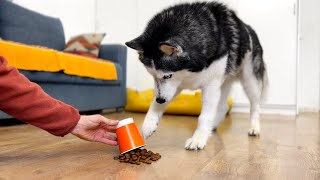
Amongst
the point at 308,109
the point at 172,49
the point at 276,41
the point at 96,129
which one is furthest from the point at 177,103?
the point at 308,109

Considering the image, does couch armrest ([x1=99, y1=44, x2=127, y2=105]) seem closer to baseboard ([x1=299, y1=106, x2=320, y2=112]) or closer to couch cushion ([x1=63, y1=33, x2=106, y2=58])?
couch cushion ([x1=63, y1=33, x2=106, y2=58])

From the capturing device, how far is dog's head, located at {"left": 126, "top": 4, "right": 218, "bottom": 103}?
161 cm

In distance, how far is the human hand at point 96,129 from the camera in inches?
52.7

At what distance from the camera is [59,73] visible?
9.36 feet

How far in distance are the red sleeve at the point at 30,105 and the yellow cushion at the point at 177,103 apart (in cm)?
271

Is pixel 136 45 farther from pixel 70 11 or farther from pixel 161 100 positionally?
pixel 70 11

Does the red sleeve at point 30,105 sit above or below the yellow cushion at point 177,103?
above

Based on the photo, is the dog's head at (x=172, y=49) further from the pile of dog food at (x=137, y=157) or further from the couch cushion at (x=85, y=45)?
the couch cushion at (x=85, y=45)

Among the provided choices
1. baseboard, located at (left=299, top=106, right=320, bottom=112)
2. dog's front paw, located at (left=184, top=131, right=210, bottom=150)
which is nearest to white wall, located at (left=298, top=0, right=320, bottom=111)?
baseboard, located at (left=299, top=106, right=320, bottom=112)

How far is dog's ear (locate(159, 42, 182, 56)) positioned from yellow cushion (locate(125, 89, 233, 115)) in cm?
229

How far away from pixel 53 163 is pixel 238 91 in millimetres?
3810

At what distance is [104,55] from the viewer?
4.14 metres

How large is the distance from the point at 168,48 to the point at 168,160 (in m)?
0.52

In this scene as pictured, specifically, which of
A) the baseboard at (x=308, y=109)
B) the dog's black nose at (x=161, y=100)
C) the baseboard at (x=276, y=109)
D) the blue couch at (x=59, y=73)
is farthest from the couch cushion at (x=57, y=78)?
the baseboard at (x=308, y=109)
